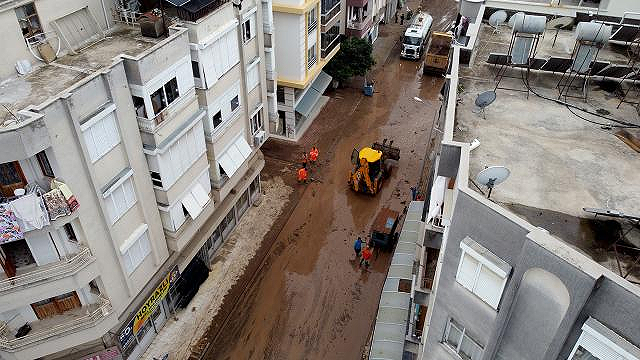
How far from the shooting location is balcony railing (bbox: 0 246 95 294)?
16016 millimetres

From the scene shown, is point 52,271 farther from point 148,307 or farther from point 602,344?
point 602,344

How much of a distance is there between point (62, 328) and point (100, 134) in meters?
7.58

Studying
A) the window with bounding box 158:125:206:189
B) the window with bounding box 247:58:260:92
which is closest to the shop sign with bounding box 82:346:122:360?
the window with bounding box 158:125:206:189

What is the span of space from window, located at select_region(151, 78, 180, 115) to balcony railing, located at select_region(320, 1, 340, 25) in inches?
804

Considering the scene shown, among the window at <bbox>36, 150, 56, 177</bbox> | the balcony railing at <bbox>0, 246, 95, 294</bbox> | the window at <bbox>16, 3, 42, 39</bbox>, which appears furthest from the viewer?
the window at <bbox>16, 3, 42, 39</bbox>

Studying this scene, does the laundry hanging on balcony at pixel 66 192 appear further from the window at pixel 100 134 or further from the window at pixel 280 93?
the window at pixel 280 93

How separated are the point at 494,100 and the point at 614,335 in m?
8.52

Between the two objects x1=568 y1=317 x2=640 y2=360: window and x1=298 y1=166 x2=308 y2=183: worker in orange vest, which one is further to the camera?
x1=298 y1=166 x2=308 y2=183: worker in orange vest

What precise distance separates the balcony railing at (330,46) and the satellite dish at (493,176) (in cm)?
2929

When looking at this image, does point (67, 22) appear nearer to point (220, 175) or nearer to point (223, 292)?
point (220, 175)

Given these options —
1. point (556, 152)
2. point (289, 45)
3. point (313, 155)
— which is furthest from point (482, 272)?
point (289, 45)

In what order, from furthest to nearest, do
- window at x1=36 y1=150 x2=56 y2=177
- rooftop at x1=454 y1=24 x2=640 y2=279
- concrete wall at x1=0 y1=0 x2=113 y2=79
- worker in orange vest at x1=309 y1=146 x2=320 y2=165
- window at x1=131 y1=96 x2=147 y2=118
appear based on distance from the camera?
worker in orange vest at x1=309 y1=146 x2=320 y2=165, window at x1=131 y1=96 x2=147 y2=118, concrete wall at x1=0 y1=0 x2=113 y2=79, window at x1=36 y1=150 x2=56 y2=177, rooftop at x1=454 y1=24 x2=640 y2=279

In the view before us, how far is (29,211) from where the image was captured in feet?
49.8

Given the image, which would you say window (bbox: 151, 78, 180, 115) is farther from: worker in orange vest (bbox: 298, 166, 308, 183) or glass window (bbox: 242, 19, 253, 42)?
worker in orange vest (bbox: 298, 166, 308, 183)
